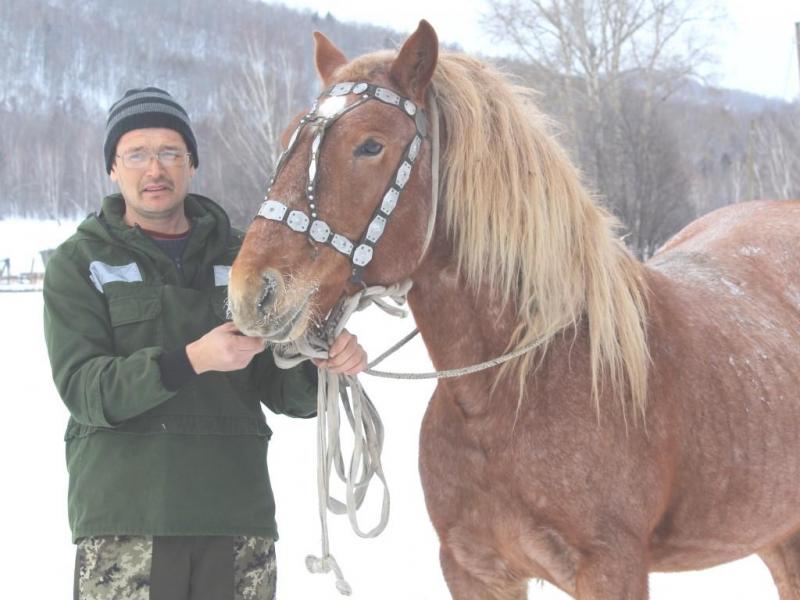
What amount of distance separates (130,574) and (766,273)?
7.78 feet

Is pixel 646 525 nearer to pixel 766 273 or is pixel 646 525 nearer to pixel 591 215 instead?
pixel 591 215

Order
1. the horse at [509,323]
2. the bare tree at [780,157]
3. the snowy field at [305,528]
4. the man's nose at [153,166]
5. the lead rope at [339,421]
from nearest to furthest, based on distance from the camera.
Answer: the horse at [509,323] → the lead rope at [339,421] → the man's nose at [153,166] → the snowy field at [305,528] → the bare tree at [780,157]

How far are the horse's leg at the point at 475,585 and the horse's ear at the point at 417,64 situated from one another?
4.03ft

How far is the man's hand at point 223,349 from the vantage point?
186 centimetres

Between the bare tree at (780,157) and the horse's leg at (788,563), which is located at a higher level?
the bare tree at (780,157)

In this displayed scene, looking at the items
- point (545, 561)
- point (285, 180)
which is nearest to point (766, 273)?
point (545, 561)

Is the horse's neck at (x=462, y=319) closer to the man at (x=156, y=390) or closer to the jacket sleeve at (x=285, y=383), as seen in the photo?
the man at (x=156, y=390)

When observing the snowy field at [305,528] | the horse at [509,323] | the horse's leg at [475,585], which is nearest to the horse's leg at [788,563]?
the snowy field at [305,528]

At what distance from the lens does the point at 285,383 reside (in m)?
2.37

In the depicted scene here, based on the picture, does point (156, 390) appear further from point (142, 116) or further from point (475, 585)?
point (475, 585)

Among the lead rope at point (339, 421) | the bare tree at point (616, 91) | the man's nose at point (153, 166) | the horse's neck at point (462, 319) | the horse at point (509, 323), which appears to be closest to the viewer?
the horse at point (509, 323)

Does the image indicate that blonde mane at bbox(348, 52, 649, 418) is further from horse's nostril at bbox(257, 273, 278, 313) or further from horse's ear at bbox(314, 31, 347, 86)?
horse's nostril at bbox(257, 273, 278, 313)

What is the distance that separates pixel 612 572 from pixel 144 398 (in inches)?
46.4

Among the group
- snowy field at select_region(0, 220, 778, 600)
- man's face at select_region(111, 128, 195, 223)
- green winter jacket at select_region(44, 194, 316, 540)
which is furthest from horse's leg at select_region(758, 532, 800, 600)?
man's face at select_region(111, 128, 195, 223)
